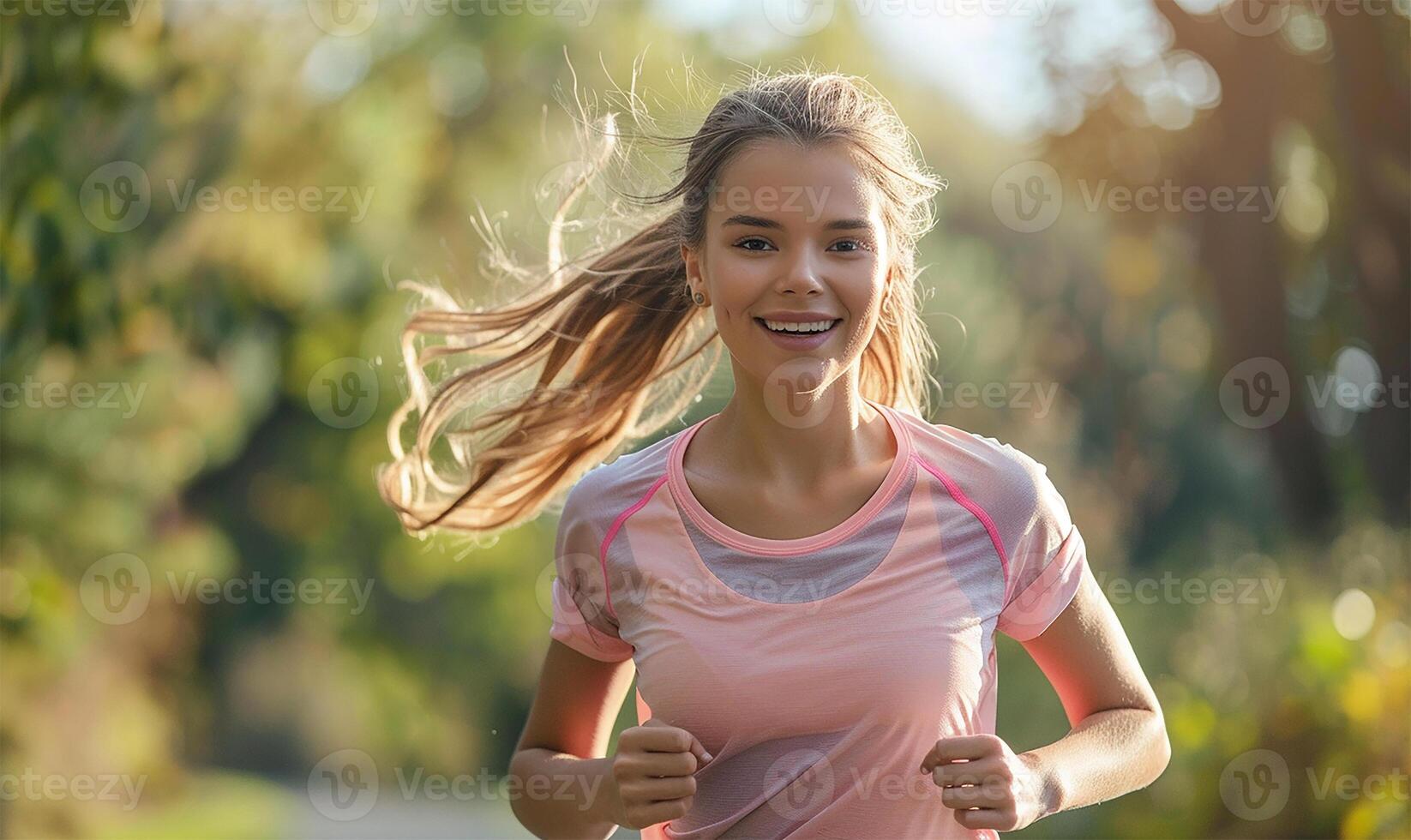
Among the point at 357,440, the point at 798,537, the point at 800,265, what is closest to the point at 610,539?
the point at 798,537

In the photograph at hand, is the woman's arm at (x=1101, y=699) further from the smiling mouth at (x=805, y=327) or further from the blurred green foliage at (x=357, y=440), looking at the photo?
Result: the blurred green foliage at (x=357, y=440)

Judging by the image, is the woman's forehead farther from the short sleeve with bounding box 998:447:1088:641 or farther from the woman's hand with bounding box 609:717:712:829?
the woman's hand with bounding box 609:717:712:829

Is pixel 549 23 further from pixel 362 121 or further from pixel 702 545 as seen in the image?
pixel 702 545

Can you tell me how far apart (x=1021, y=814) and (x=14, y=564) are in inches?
222

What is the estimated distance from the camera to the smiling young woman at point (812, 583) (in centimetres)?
220

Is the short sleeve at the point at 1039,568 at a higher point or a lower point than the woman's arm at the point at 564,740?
higher

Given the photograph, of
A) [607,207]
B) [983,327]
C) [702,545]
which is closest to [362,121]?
[983,327]

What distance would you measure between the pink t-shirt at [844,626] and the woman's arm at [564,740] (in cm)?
15

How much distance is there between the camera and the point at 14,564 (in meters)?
6.69

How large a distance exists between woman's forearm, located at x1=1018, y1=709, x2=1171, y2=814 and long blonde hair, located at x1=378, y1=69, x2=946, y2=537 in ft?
2.25

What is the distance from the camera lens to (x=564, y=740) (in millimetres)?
2562

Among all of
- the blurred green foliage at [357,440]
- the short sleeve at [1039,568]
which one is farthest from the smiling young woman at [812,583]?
the blurred green foliage at [357,440]

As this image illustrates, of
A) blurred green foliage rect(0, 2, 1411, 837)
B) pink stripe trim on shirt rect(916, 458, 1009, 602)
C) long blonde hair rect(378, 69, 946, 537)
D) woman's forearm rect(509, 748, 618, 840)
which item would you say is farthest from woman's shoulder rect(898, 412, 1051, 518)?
blurred green foliage rect(0, 2, 1411, 837)

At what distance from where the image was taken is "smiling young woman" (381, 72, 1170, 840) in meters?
2.20
